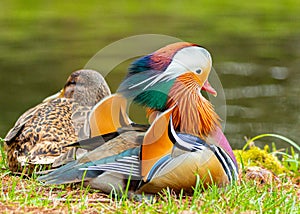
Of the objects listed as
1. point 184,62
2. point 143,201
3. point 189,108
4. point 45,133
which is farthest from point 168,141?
point 45,133

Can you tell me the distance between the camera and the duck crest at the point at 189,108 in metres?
4.68

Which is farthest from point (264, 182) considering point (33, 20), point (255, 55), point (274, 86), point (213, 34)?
point (33, 20)

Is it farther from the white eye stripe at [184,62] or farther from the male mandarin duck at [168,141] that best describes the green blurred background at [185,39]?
the white eye stripe at [184,62]

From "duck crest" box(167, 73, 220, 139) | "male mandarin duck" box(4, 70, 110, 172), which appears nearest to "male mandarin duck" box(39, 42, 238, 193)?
"duck crest" box(167, 73, 220, 139)

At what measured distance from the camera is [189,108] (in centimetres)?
471

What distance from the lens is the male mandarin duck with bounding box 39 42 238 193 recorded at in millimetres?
4488

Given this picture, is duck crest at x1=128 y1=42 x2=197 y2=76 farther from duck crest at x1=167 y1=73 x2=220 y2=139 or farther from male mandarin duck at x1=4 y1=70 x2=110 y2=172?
male mandarin duck at x1=4 y1=70 x2=110 y2=172

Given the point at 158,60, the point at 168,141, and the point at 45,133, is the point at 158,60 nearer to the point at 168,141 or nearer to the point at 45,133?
the point at 168,141

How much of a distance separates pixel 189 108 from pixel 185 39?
13.9 metres

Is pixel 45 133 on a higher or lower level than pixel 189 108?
lower

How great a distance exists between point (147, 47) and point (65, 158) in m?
1.02

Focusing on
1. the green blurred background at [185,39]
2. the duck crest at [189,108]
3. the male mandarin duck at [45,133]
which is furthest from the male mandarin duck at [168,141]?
the green blurred background at [185,39]

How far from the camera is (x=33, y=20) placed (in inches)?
952

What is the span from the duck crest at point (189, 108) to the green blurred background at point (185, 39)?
5784mm
